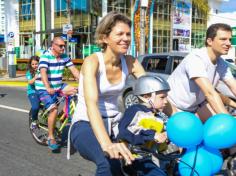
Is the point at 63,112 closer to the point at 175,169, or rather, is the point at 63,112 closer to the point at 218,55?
the point at 218,55

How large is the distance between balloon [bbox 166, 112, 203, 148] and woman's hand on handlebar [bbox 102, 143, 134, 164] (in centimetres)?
41

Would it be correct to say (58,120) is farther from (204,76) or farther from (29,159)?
(204,76)

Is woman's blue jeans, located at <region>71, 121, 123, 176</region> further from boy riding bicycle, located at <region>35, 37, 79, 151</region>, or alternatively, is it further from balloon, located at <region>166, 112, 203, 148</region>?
boy riding bicycle, located at <region>35, 37, 79, 151</region>

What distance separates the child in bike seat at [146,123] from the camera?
2.68 m

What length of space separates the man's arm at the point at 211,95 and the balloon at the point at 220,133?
2.83ft

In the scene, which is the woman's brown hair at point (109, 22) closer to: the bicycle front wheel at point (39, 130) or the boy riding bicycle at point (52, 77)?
the boy riding bicycle at point (52, 77)

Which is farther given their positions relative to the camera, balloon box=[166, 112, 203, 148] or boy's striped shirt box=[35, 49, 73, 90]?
boy's striped shirt box=[35, 49, 73, 90]

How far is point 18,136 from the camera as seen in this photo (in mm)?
7754

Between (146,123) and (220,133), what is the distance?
477 millimetres

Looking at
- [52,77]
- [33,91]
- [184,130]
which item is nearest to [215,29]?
[184,130]

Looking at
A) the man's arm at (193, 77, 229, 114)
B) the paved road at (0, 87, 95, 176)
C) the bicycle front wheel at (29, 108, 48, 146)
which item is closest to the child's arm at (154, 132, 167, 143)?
the man's arm at (193, 77, 229, 114)

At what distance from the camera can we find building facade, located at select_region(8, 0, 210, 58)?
35.5 meters

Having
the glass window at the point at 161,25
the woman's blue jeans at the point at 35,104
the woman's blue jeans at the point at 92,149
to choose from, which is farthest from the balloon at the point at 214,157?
the glass window at the point at 161,25

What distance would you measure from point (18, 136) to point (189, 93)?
177 inches
